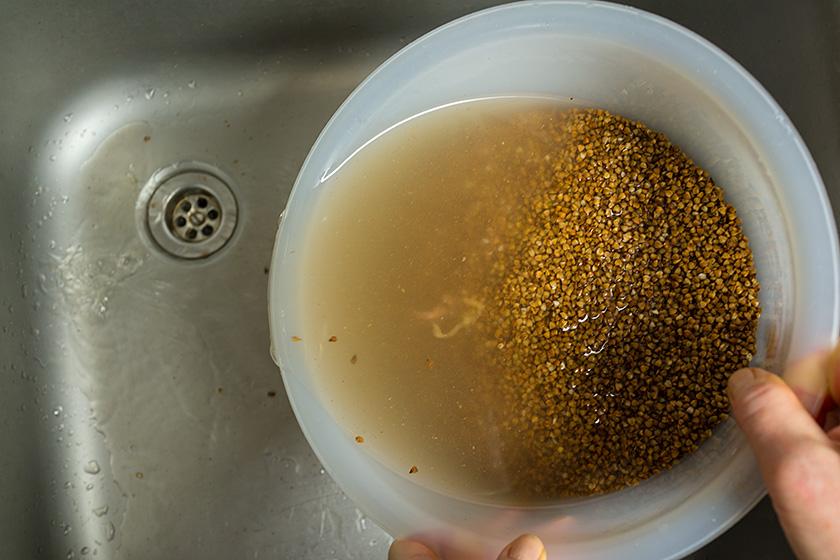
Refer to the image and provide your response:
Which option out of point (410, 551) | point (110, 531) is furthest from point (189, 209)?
point (410, 551)

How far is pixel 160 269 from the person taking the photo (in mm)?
1153

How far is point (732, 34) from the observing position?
1025 millimetres

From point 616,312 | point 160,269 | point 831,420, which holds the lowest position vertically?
point 831,420

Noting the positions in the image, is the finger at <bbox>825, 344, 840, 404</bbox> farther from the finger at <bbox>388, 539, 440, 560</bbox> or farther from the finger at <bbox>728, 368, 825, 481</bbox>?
the finger at <bbox>388, 539, 440, 560</bbox>

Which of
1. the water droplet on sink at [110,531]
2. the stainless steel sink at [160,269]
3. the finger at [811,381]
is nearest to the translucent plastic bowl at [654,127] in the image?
the finger at [811,381]

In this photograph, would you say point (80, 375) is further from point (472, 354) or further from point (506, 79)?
point (506, 79)

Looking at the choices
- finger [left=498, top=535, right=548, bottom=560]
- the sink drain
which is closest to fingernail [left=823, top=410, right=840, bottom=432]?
finger [left=498, top=535, right=548, bottom=560]

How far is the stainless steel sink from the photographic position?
1083 mm

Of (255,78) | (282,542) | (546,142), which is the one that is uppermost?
(255,78)

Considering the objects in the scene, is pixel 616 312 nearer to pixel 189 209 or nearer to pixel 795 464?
pixel 795 464

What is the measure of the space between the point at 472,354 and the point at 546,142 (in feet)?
0.98

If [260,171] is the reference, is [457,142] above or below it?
below

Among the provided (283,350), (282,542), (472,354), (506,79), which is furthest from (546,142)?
(282,542)

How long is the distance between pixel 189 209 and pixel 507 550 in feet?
2.34
